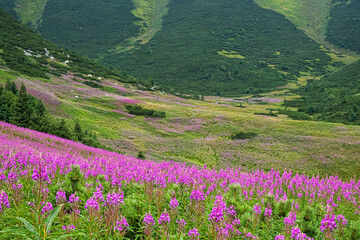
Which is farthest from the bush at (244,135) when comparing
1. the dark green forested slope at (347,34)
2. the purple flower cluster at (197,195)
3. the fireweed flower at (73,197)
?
the dark green forested slope at (347,34)

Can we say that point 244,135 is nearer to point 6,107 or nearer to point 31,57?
point 6,107

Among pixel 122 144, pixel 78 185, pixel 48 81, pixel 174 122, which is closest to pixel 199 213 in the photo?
pixel 78 185

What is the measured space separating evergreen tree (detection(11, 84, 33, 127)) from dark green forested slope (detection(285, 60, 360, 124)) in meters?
53.0

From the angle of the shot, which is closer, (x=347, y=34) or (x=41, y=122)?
(x=41, y=122)

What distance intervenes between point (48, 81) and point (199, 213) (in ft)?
182

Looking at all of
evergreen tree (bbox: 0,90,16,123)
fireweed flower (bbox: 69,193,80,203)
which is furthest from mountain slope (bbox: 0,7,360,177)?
fireweed flower (bbox: 69,193,80,203)

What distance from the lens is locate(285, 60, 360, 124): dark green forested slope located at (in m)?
55.8

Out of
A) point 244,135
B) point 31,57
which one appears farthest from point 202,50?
point 244,135

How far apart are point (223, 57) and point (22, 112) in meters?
145

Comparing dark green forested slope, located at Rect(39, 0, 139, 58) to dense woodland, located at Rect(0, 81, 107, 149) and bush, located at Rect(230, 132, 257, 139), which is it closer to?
bush, located at Rect(230, 132, 257, 139)

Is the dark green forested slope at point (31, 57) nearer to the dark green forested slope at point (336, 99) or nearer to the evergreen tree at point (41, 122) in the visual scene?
the evergreen tree at point (41, 122)

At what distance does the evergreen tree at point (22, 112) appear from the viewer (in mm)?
21409

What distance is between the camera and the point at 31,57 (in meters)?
63.6

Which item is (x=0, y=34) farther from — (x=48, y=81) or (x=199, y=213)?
(x=199, y=213)
